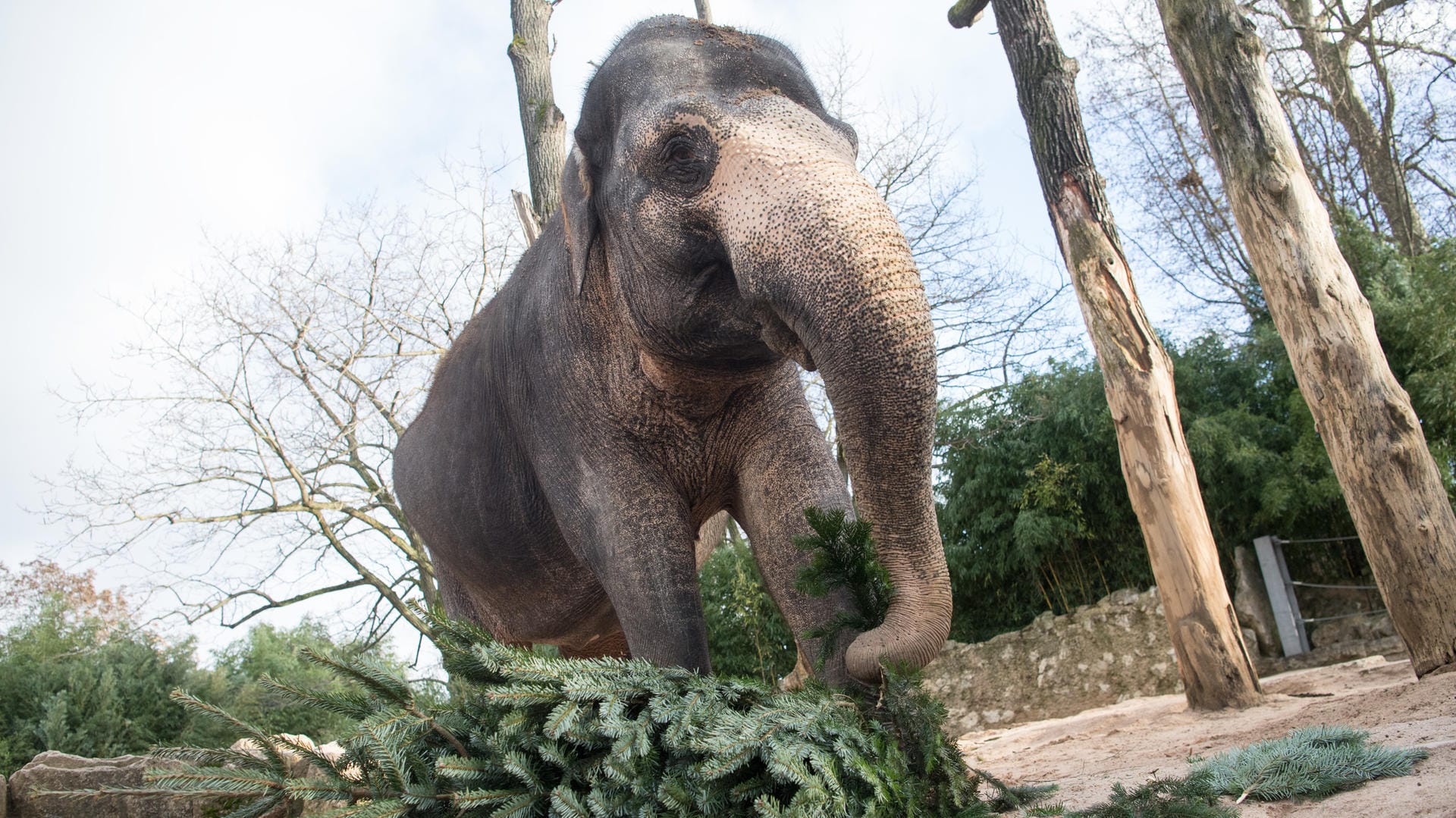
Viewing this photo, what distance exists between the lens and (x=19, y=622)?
1686 cm

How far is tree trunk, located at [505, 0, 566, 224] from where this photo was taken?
8.18m

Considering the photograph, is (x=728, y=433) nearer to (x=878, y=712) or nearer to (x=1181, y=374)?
(x=878, y=712)

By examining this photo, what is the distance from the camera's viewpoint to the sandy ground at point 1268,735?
2486mm

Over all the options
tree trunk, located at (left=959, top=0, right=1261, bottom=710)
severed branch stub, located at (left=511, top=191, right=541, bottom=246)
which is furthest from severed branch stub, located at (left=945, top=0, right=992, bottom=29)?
severed branch stub, located at (left=511, top=191, right=541, bottom=246)

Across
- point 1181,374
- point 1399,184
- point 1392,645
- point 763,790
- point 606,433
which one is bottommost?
point 1392,645

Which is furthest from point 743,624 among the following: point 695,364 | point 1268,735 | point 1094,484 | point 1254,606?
point 695,364

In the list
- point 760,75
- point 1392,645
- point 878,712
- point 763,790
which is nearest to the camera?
point 763,790

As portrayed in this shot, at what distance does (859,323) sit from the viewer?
2.29 metres

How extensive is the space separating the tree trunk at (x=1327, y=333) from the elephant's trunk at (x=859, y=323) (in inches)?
202

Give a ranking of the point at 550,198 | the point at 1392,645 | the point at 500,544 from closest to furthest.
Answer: the point at 500,544 < the point at 550,198 < the point at 1392,645

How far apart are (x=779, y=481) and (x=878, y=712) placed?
889 millimetres

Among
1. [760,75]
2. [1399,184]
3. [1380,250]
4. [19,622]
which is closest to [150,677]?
[19,622]

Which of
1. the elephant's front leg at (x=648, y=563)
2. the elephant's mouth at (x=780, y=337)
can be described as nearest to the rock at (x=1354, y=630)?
the elephant's front leg at (x=648, y=563)

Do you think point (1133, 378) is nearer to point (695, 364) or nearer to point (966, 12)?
point (966, 12)
